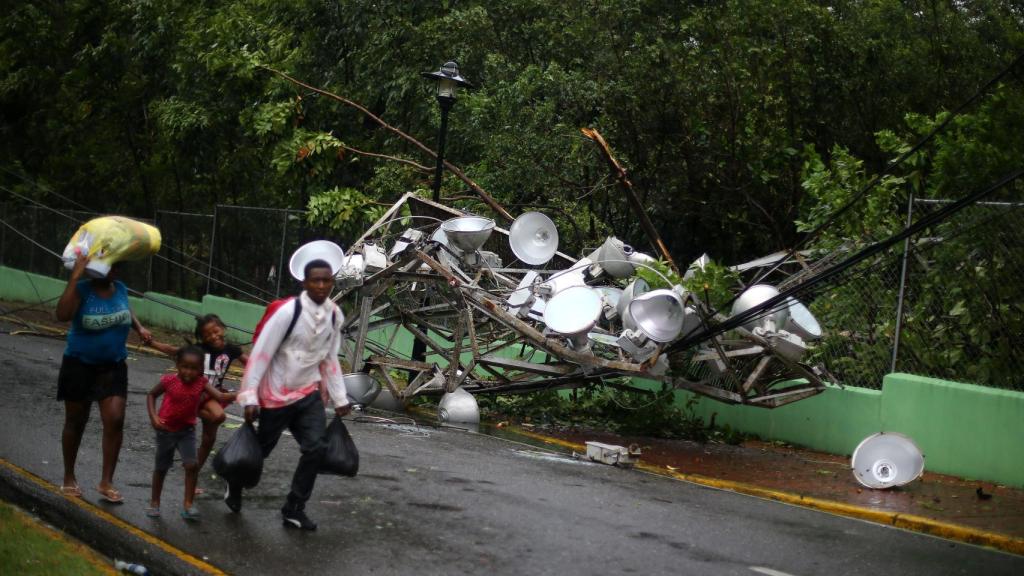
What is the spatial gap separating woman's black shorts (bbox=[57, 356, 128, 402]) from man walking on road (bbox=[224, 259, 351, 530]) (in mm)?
1035

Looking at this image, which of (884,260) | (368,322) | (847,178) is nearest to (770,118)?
(847,178)

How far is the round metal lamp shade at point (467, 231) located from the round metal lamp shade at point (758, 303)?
3206 mm

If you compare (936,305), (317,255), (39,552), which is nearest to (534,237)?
(317,255)

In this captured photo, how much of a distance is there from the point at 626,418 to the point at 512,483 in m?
4.88

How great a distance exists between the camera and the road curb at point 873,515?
8.93 metres

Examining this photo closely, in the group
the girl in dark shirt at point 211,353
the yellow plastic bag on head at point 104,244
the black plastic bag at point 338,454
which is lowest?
the black plastic bag at point 338,454

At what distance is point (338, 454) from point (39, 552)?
1848 mm

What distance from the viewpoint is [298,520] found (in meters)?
7.61

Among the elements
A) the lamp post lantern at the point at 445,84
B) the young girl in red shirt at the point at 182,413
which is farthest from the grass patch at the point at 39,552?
the lamp post lantern at the point at 445,84

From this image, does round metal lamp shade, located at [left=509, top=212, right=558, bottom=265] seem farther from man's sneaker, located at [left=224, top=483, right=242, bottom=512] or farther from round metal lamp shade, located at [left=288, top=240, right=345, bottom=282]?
man's sneaker, located at [left=224, top=483, right=242, bottom=512]

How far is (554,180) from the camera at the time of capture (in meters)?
18.0

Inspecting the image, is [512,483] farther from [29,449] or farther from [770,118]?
[770,118]

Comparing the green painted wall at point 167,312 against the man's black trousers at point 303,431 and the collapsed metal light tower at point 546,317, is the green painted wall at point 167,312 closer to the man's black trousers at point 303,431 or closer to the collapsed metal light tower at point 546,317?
the collapsed metal light tower at point 546,317

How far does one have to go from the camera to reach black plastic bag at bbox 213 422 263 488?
7340 mm
